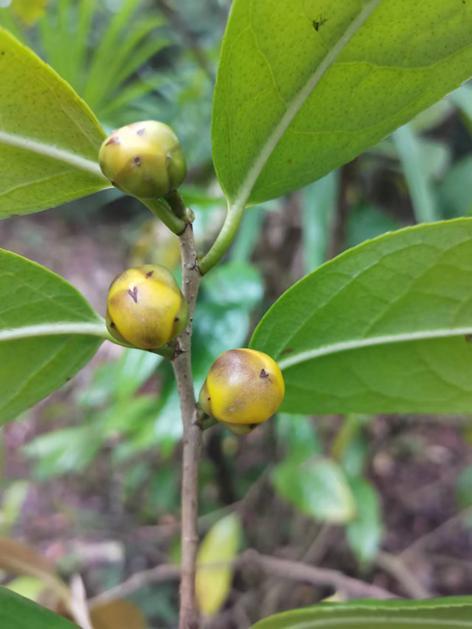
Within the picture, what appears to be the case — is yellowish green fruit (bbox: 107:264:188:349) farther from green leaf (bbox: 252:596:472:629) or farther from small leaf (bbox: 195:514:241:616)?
small leaf (bbox: 195:514:241:616)

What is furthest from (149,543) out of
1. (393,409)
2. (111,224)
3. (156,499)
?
(111,224)

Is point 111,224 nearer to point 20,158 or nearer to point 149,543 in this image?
point 149,543

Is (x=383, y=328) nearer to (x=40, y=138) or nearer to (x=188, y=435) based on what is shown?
(x=188, y=435)

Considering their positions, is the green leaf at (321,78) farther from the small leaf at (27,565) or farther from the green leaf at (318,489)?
the green leaf at (318,489)

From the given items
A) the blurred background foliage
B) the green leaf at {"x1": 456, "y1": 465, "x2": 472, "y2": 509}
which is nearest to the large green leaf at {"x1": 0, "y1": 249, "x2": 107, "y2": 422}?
the blurred background foliage

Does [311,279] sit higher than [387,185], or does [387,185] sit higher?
[387,185]

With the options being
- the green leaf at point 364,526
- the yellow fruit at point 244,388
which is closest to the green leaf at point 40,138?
the yellow fruit at point 244,388

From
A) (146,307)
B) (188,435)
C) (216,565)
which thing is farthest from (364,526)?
(146,307)
